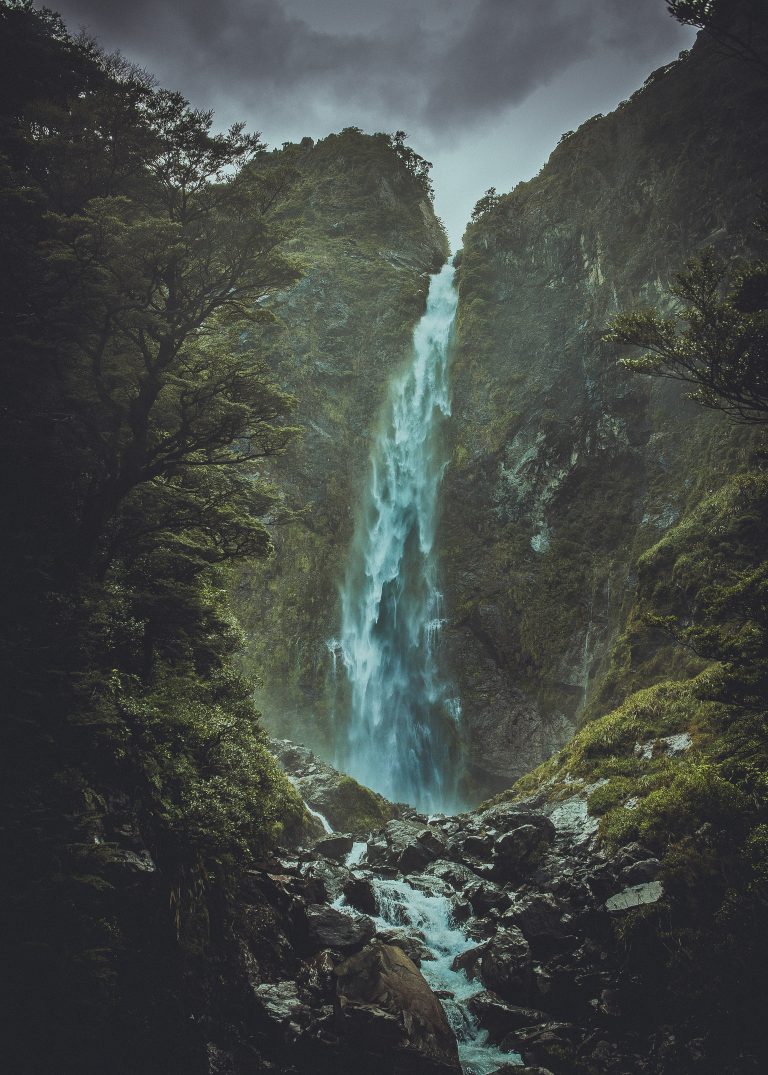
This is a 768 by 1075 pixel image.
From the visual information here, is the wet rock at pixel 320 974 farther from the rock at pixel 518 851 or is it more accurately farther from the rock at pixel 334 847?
the rock at pixel 334 847

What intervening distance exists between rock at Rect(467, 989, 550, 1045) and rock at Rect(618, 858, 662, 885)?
87.4 inches

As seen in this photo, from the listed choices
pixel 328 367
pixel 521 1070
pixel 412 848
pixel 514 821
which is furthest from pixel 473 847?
pixel 328 367

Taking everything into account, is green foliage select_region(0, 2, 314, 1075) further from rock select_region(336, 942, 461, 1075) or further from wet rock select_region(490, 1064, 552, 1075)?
wet rock select_region(490, 1064, 552, 1075)

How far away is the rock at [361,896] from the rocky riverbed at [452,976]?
20mm

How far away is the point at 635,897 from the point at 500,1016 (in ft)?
8.08

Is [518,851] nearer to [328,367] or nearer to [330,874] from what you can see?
[330,874]

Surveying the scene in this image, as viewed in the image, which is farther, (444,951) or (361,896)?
(361,896)

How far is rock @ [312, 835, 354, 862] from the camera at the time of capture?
1440cm

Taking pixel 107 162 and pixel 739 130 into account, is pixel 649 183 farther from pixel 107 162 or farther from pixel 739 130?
pixel 107 162

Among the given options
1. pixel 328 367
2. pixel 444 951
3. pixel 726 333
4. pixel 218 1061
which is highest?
pixel 328 367

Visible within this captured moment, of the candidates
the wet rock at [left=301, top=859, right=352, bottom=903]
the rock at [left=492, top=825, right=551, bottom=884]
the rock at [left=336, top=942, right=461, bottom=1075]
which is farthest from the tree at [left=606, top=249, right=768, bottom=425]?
the wet rock at [left=301, top=859, right=352, bottom=903]

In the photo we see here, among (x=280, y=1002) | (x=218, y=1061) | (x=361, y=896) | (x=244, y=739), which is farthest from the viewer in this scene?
(x=361, y=896)

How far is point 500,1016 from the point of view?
293 inches

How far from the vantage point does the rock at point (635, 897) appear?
25.0 feet
